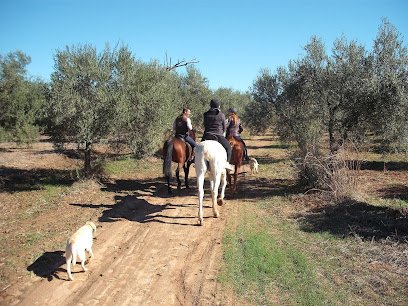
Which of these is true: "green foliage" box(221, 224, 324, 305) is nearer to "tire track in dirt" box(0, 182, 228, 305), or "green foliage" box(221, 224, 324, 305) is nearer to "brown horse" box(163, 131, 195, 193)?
"tire track in dirt" box(0, 182, 228, 305)

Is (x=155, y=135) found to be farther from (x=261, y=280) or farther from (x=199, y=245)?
(x=261, y=280)

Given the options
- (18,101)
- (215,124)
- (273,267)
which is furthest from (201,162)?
(18,101)

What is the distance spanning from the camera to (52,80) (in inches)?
499

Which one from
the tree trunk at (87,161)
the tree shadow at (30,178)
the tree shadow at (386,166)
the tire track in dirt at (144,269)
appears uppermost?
the tree trunk at (87,161)

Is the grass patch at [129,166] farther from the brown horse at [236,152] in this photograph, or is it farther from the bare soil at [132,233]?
the brown horse at [236,152]

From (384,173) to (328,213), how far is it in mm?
9021

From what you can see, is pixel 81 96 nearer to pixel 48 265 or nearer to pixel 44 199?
pixel 44 199

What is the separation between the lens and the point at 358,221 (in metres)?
9.15

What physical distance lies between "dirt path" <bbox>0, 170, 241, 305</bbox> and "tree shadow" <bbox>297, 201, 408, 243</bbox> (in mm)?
2643

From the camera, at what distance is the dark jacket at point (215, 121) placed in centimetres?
1099

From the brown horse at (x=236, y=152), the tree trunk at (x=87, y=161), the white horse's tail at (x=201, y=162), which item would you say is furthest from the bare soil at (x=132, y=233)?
the white horse's tail at (x=201, y=162)

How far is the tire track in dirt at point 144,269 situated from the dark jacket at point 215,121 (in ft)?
9.34

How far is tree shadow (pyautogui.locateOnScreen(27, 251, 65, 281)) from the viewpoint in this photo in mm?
6488

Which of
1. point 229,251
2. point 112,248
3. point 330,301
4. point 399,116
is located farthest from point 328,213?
point 399,116
